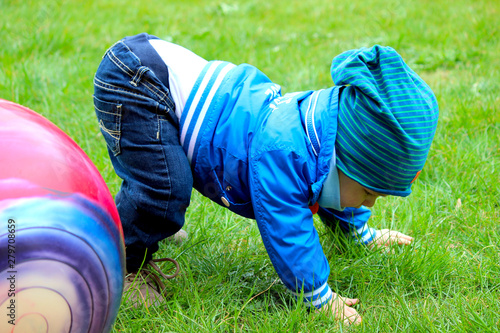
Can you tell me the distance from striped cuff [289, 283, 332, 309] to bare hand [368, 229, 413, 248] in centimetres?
44

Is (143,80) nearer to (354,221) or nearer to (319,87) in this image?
(354,221)

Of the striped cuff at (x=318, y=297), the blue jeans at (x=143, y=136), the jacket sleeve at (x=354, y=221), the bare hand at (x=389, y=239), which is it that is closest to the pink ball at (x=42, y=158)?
the blue jeans at (x=143, y=136)

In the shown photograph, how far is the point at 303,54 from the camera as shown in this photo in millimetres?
4801

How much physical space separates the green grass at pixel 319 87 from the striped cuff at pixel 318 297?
48 millimetres

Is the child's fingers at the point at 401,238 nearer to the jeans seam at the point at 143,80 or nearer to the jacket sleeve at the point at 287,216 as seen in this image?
the jacket sleeve at the point at 287,216

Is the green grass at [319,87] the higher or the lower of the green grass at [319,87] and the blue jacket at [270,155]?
the lower

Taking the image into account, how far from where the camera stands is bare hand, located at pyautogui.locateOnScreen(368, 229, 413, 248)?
93.3 inches

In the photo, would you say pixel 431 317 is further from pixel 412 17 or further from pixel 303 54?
pixel 412 17

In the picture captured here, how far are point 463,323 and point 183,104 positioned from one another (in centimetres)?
132

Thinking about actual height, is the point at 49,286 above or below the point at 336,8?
above

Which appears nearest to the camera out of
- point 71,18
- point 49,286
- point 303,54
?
point 49,286

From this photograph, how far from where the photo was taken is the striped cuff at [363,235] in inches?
93.4

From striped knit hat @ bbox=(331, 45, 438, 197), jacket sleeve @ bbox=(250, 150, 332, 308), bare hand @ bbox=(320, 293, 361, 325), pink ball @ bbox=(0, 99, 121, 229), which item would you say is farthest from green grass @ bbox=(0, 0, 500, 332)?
pink ball @ bbox=(0, 99, 121, 229)

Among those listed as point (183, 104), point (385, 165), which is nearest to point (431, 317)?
point (385, 165)
